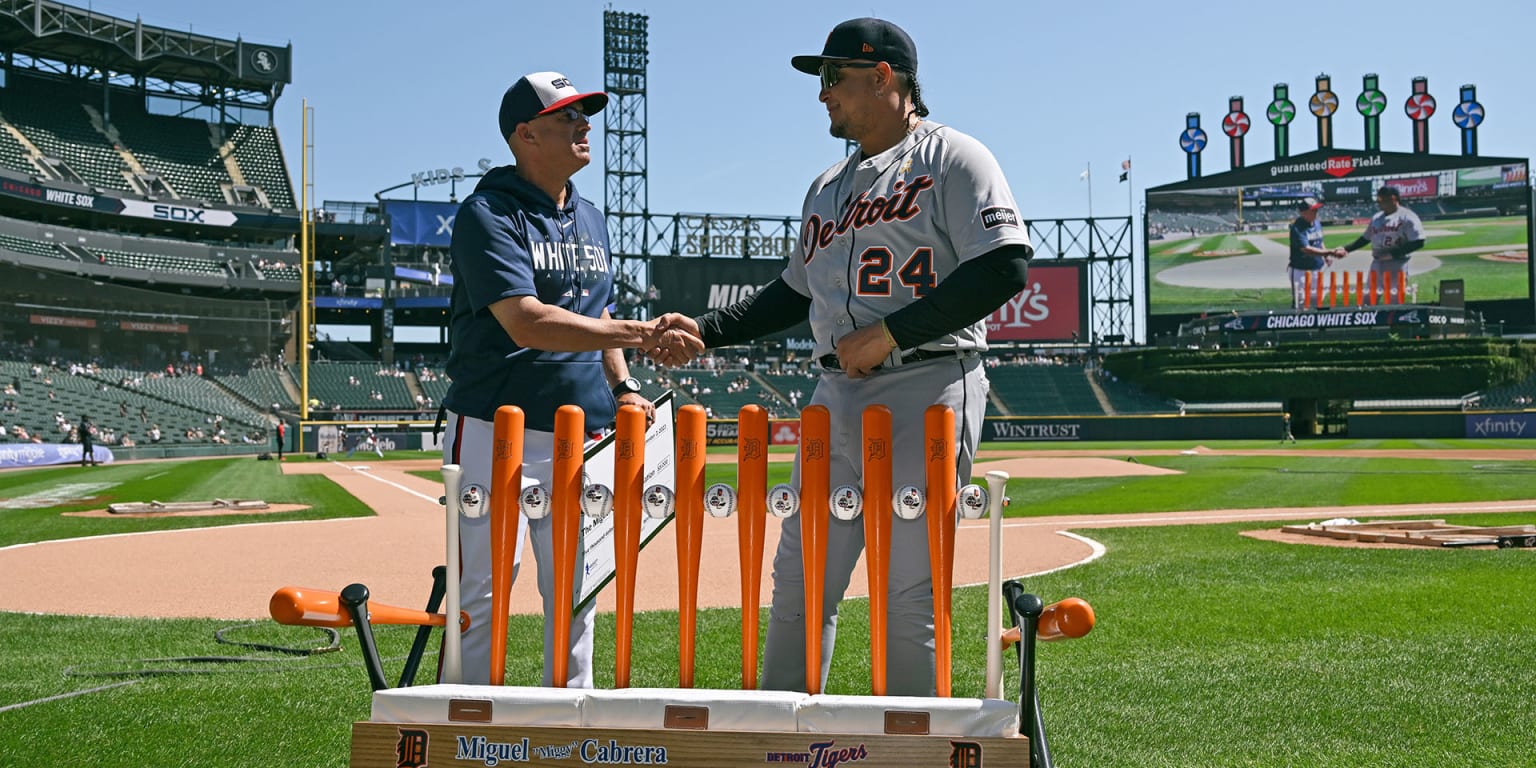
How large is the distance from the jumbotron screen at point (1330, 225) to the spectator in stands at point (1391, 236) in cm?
27

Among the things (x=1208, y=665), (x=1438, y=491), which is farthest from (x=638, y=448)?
(x=1438, y=491)

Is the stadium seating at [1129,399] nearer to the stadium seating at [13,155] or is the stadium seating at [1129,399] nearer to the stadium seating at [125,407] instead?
the stadium seating at [125,407]

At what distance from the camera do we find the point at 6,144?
47.7 metres

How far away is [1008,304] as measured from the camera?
61.6 m

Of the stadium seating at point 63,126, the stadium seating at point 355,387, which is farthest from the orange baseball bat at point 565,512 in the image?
the stadium seating at point 63,126

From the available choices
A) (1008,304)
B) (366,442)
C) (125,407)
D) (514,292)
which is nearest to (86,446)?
(125,407)

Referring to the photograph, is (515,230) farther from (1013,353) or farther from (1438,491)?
(1013,353)

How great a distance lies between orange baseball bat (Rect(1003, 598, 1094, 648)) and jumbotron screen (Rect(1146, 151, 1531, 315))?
195 ft

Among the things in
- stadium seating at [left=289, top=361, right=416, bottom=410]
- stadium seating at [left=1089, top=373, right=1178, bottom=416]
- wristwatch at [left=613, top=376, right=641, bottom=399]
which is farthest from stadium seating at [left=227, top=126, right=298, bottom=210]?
wristwatch at [left=613, top=376, right=641, bottom=399]

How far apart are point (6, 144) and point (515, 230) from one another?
54104 millimetres

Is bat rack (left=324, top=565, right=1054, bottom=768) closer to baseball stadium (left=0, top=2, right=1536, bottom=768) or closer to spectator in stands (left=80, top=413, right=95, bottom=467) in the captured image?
baseball stadium (left=0, top=2, right=1536, bottom=768)

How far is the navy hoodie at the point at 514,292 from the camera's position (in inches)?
131

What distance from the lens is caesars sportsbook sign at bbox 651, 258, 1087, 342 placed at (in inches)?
2400

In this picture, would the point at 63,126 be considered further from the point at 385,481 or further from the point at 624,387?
the point at 624,387
